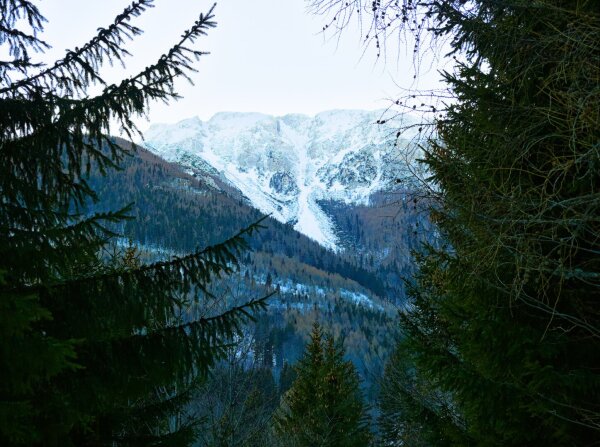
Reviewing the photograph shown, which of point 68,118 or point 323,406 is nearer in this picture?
point 68,118

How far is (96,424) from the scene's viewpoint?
5527 mm

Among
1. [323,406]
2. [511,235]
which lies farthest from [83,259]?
[323,406]

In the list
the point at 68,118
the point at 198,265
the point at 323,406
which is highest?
the point at 68,118

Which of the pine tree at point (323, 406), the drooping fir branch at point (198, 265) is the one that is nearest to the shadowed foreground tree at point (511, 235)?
the drooping fir branch at point (198, 265)

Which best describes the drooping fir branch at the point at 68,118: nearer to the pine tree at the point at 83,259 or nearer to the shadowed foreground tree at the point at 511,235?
the pine tree at the point at 83,259

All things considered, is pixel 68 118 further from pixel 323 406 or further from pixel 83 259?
pixel 323 406

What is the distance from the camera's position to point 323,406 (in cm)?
1517

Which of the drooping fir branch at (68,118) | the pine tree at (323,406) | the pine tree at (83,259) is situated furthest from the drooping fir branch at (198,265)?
the pine tree at (323,406)

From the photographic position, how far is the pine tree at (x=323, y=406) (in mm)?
14540

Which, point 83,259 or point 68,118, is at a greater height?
point 68,118

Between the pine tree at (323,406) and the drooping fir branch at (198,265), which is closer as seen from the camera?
the drooping fir branch at (198,265)

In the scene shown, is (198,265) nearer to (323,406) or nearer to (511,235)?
(511,235)

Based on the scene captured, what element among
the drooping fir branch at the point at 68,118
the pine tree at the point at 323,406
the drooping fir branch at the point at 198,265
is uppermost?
the drooping fir branch at the point at 68,118

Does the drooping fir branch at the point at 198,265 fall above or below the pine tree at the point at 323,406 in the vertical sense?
above
